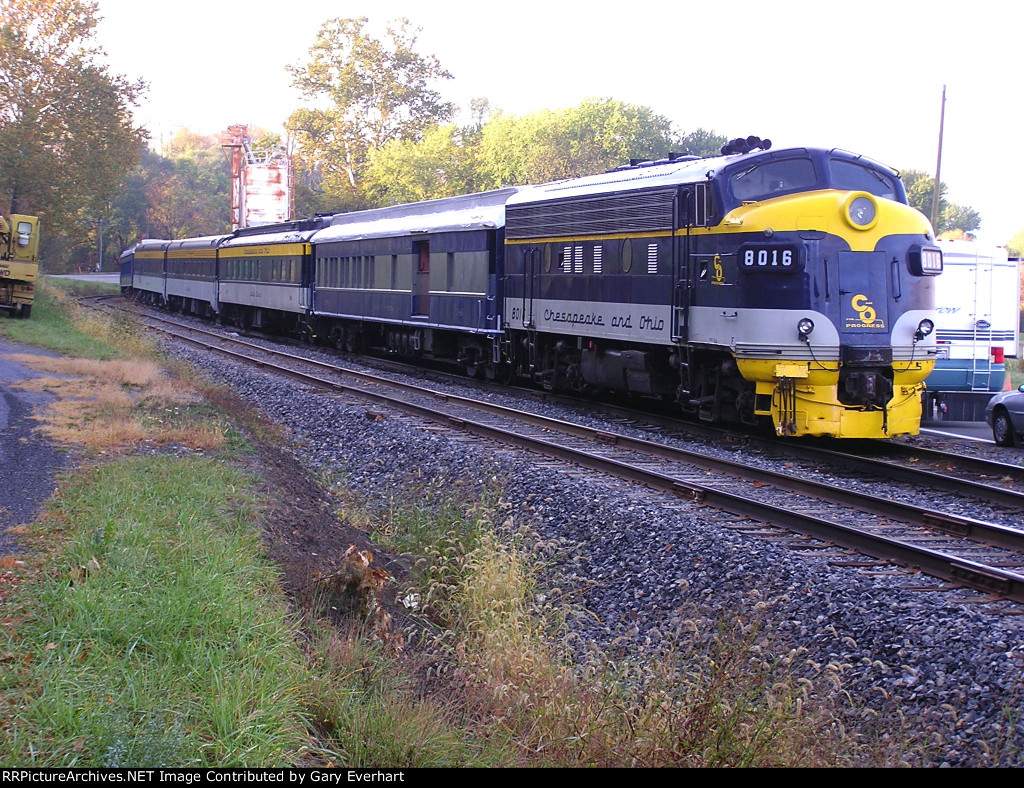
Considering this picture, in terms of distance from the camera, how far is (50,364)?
58.2ft

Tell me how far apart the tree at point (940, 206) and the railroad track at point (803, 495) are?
5306 cm

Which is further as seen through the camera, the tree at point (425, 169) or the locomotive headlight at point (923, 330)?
the tree at point (425, 169)

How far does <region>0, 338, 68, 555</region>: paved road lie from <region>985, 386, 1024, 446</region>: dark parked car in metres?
11.5

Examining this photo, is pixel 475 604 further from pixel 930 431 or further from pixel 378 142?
pixel 378 142

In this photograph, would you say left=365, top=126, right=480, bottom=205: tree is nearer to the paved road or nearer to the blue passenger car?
the blue passenger car

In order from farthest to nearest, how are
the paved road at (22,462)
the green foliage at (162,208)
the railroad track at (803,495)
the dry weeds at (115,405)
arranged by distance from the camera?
the green foliage at (162,208), the dry weeds at (115,405), the paved road at (22,462), the railroad track at (803,495)

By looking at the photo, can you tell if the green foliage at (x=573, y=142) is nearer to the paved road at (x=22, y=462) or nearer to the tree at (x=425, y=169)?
the tree at (x=425, y=169)

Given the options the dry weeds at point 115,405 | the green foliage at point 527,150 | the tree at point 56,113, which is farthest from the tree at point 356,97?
the dry weeds at point 115,405

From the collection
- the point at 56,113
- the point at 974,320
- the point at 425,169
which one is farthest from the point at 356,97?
the point at 974,320

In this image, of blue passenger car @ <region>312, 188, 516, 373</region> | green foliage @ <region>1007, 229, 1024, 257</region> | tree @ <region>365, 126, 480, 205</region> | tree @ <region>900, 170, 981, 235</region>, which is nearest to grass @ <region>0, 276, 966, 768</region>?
blue passenger car @ <region>312, 188, 516, 373</region>

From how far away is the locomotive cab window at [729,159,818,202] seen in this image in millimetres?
11898

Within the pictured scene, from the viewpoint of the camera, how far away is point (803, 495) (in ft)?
31.0

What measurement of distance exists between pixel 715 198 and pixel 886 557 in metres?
6.00

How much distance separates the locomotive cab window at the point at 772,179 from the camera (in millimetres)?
11898
